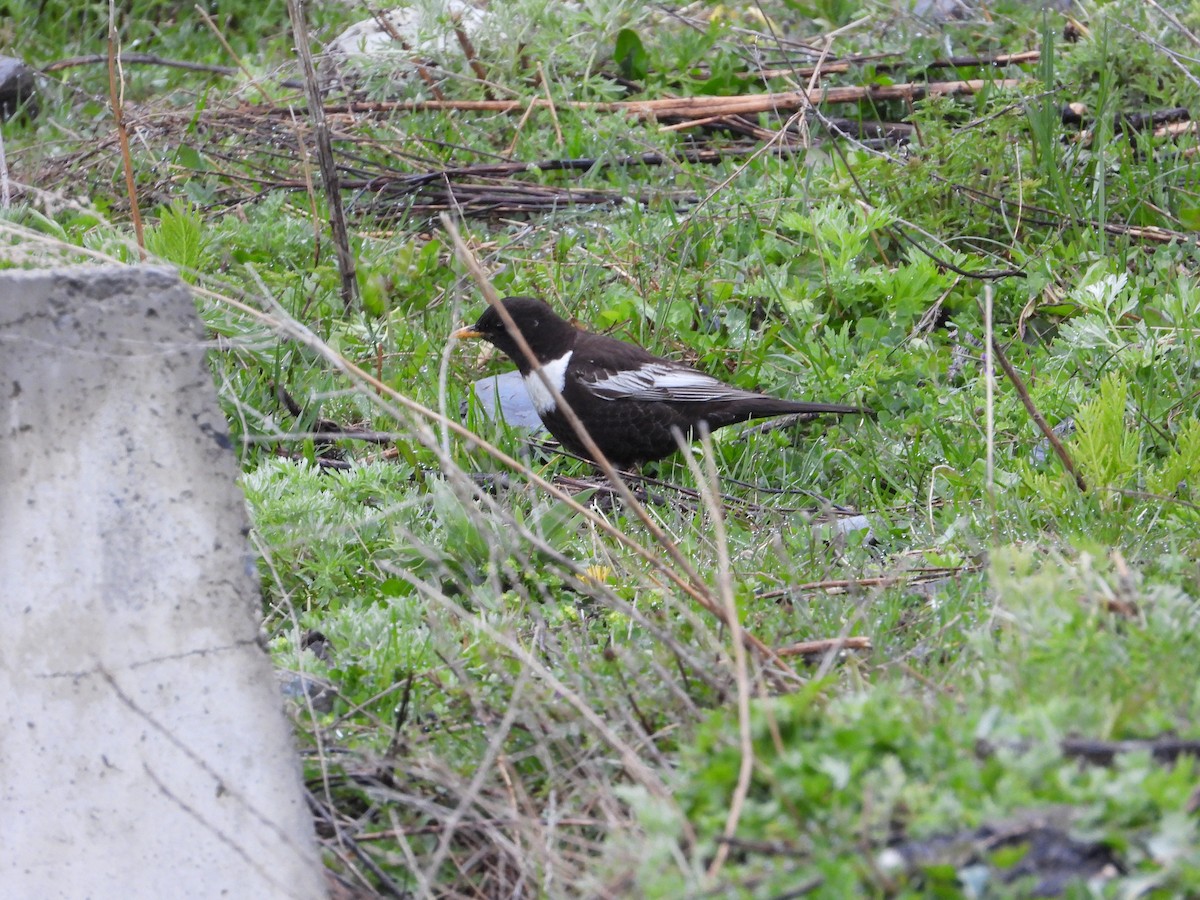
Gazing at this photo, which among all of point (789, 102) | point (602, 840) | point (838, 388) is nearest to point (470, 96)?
point (789, 102)

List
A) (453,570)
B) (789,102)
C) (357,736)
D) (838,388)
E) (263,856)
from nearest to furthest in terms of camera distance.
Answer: (263,856) → (357,736) → (453,570) → (838,388) → (789,102)

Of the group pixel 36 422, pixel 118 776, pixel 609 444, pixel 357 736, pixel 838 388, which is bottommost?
pixel 609 444

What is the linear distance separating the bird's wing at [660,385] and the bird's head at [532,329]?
0.21m

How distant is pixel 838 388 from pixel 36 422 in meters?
3.43

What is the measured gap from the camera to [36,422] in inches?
90.7

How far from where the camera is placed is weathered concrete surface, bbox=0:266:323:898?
7.53 feet

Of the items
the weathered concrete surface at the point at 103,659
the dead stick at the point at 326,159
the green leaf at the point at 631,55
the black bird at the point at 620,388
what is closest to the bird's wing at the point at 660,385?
the black bird at the point at 620,388

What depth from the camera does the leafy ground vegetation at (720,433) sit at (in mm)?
1872

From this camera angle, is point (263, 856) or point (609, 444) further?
point (609, 444)

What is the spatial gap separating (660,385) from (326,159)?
1.54m

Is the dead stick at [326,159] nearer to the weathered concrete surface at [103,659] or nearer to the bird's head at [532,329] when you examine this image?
the bird's head at [532,329]

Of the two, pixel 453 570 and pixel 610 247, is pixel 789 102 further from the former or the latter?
pixel 453 570

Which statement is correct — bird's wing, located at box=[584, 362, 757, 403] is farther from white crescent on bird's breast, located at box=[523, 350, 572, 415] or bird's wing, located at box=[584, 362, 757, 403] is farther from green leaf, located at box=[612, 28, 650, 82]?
green leaf, located at box=[612, 28, 650, 82]

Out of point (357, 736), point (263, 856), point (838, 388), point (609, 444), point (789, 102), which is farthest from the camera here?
point (789, 102)
